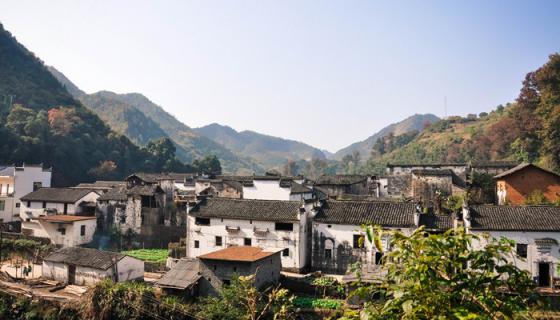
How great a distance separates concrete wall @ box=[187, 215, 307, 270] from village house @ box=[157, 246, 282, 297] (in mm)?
2828

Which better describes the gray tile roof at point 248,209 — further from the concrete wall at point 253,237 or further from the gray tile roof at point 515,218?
the gray tile roof at point 515,218

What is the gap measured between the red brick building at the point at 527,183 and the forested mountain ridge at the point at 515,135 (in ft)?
34.1

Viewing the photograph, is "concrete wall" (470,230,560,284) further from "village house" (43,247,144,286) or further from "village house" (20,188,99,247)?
"village house" (20,188,99,247)

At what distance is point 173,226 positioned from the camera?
123ft

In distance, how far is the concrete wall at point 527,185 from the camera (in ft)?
101

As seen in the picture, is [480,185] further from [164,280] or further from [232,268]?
[164,280]

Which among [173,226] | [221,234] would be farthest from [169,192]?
[221,234]

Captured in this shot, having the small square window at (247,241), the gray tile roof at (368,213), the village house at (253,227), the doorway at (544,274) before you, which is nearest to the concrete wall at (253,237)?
the village house at (253,227)

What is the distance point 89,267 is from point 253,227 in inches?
399

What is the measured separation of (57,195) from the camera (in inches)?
1548

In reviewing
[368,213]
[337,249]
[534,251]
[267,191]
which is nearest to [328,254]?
[337,249]

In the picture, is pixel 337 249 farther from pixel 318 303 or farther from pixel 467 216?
pixel 467 216

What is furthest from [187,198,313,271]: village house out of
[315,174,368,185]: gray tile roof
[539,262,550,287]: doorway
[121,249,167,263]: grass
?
[315,174,368,185]: gray tile roof

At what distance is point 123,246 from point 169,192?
34.4 feet
